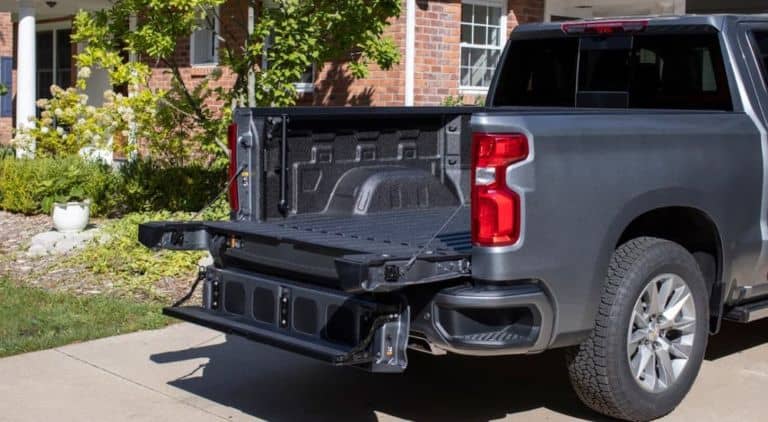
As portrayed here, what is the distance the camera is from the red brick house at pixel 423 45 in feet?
43.7

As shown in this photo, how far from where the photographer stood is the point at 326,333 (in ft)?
17.0

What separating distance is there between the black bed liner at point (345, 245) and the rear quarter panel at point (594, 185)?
11.2 inches

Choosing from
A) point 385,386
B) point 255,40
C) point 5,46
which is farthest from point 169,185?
point 5,46

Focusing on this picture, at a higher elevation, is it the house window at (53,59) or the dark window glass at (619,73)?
the house window at (53,59)

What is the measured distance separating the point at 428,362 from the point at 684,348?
6.14 ft

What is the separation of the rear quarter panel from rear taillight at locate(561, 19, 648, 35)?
106 centimetres

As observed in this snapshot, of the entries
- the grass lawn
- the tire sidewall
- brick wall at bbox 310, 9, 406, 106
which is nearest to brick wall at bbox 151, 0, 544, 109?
brick wall at bbox 310, 9, 406, 106

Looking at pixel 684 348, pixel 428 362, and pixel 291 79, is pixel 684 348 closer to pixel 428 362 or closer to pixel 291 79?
pixel 428 362

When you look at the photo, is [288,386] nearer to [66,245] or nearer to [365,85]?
[66,245]

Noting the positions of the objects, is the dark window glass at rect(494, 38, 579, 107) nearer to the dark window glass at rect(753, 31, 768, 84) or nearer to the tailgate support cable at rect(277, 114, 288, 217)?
the dark window glass at rect(753, 31, 768, 84)

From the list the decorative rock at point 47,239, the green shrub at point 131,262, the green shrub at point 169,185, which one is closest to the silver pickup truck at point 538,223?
the green shrub at point 131,262

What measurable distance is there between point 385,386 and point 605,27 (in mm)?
2617

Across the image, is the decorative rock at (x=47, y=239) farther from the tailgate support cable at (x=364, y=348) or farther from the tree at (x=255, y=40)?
the tailgate support cable at (x=364, y=348)

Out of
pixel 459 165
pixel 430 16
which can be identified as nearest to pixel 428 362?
pixel 459 165
